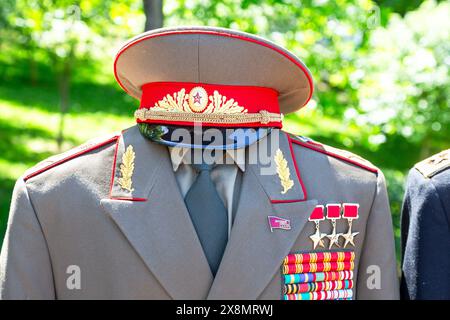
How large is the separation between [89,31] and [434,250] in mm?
6170

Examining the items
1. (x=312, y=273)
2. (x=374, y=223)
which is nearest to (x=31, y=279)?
(x=312, y=273)

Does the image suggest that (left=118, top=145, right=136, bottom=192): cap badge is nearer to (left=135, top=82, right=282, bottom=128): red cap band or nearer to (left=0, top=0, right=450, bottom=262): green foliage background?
(left=135, top=82, right=282, bottom=128): red cap band

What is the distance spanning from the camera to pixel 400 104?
6465 mm

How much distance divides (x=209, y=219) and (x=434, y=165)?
0.85 meters

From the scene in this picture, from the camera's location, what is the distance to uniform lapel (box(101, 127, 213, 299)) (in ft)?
7.50

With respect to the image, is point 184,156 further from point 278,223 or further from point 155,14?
point 155,14

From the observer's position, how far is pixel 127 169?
2393 millimetres

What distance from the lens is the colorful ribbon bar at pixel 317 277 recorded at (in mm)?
2396

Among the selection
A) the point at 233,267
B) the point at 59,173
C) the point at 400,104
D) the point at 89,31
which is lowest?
the point at 233,267

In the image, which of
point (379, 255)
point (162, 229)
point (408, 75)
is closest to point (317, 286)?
point (379, 255)
